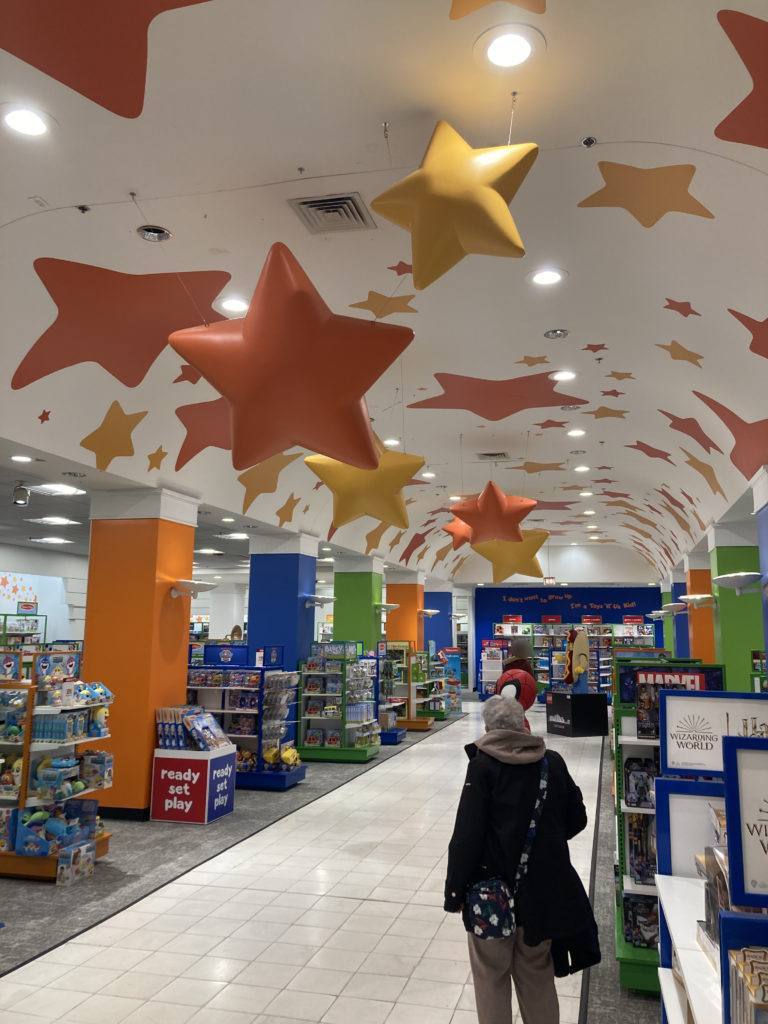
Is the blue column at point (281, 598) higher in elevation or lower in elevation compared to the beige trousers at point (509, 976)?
higher

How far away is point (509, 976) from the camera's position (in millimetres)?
3154

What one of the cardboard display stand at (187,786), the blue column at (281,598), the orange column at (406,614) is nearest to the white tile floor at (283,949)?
the cardboard display stand at (187,786)

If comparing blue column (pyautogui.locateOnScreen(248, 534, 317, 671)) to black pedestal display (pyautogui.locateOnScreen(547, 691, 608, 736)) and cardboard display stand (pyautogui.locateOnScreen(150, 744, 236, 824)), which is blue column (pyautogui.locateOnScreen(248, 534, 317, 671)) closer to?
cardboard display stand (pyautogui.locateOnScreen(150, 744, 236, 824))

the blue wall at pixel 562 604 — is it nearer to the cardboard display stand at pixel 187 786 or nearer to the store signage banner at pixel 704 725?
the cardboard display stand at pixel 187 786

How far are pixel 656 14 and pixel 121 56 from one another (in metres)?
2.14

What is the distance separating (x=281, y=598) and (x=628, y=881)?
8.43 m

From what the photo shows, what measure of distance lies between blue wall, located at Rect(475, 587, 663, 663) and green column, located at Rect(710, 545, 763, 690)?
48.8 ft

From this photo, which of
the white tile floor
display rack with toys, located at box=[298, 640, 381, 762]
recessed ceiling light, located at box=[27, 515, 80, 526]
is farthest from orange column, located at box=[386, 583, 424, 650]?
the white tile floor

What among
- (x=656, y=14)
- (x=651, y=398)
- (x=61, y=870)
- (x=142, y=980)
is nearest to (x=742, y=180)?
(x=656, y=14)

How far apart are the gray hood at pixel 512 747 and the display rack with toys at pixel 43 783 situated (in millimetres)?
4276

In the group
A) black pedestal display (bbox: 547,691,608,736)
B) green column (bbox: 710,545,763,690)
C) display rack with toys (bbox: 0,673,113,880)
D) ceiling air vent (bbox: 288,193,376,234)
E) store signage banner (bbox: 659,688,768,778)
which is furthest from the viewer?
black pedestal display (bbox: 547,691,608,736)

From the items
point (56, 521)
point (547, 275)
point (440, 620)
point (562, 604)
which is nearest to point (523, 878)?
point (547, 275)

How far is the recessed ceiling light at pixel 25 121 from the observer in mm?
3512

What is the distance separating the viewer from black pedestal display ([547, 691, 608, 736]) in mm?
15234
